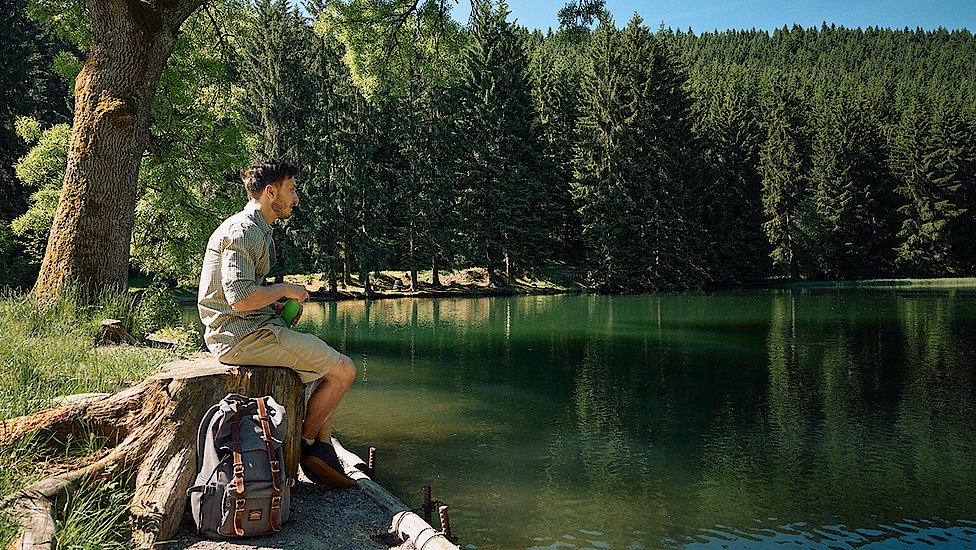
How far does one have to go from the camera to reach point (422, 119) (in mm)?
43875

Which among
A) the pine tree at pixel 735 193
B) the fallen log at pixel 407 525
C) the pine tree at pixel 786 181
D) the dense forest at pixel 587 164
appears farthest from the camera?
the pine tree at pixel 786 181

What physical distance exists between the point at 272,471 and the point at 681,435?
241 inches

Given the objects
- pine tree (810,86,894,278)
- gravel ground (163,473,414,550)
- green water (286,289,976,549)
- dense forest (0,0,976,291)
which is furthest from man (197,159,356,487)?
pine tree (810,86,894,278)

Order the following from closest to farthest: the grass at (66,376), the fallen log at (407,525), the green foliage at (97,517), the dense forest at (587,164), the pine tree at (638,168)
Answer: the green foliage at (97,517)
the grass at (66,376)
the fallen log at (407,525)
the dense forest at (587,164)
the pine tree at (638,168)

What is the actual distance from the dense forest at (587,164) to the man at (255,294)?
75.0ft

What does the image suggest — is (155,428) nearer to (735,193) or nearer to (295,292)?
(295,292)

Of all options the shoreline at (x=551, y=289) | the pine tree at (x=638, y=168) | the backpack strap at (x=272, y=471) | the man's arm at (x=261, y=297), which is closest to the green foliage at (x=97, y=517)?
the backpack strap at (x=272, y=471)

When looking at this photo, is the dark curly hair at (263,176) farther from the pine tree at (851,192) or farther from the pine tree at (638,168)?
the pine tree at (851,192)

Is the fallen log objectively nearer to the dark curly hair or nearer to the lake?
the lake

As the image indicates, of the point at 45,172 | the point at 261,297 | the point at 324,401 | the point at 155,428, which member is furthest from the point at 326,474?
the point at 45,172

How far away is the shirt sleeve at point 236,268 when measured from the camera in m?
4.09

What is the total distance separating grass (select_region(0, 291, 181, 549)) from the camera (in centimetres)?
362

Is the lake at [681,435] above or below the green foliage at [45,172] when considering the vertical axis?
below

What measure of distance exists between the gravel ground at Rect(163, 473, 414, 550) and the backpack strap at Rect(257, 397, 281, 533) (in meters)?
0.11
